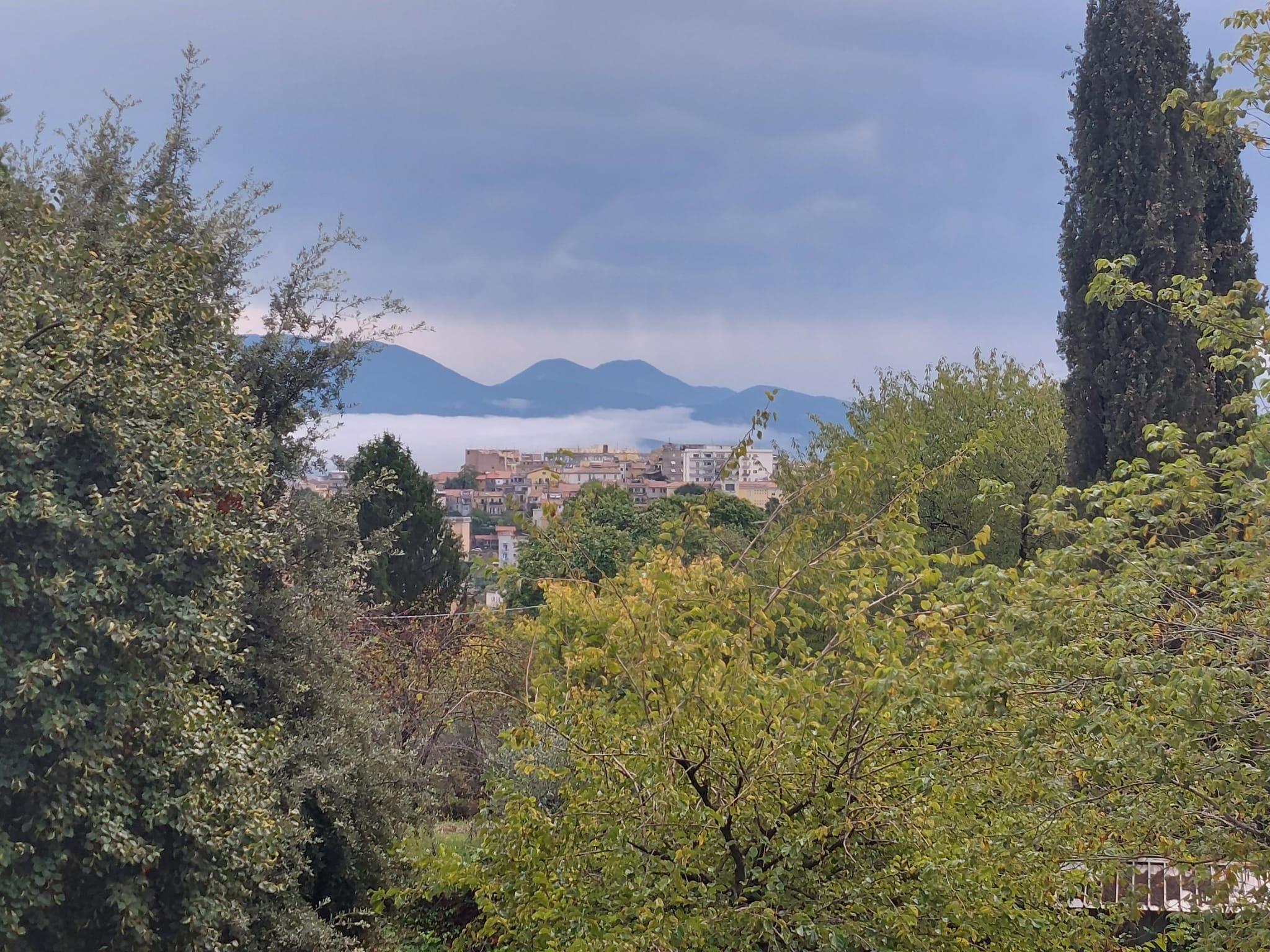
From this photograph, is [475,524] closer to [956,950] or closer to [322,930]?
[322,930]

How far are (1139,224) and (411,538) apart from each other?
1886 centimetres

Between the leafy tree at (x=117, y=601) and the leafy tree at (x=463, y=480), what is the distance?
7362 centimetres

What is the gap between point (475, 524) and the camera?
63.6m

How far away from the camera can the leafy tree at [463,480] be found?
8331 centimetres

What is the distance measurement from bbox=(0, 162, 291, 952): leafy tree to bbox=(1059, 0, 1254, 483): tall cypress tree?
11.7 metres

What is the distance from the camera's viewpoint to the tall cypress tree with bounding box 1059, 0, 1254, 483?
47.5 ft

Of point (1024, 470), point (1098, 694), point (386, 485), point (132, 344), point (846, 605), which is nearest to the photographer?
point (1098, 694)

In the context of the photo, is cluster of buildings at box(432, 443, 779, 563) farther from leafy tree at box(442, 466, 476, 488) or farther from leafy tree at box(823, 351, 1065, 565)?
leafy tree at box(823, 351, 1065, 565)

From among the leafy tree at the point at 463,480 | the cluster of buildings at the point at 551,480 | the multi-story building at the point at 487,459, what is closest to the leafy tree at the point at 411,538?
the cluster of buildings at the point at 551,480

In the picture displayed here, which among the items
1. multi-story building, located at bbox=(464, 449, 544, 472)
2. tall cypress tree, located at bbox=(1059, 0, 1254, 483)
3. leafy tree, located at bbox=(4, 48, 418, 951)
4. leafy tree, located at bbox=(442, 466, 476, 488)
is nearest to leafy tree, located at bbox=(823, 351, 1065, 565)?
tall cypress tree, located at bbox=(1059, 0, 1254, 483)

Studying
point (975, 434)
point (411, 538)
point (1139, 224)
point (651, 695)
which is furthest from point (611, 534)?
point (651, 695)

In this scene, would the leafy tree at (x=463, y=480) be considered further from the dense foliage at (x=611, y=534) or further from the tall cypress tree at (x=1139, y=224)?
the tall cypress tree at (x=1139, y=224)

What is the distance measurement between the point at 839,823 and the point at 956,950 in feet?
2.46

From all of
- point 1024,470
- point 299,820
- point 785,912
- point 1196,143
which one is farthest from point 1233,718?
point 1024,470
